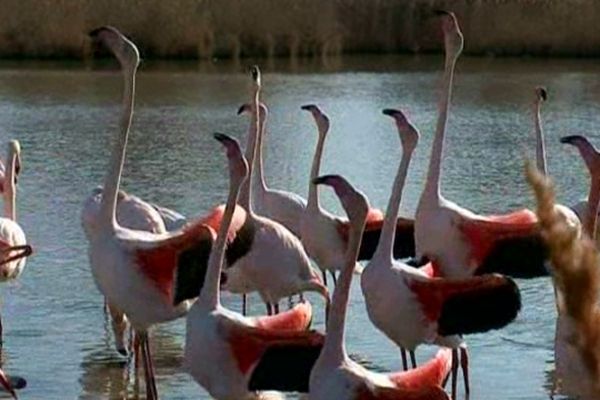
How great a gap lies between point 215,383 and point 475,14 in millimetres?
21930

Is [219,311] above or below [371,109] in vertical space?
above

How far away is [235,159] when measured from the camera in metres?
5.08

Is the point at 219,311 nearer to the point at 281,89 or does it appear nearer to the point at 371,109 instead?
the point at 371,109

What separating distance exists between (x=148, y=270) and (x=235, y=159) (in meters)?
0.71

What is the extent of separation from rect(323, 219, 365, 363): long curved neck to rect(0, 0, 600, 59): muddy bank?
827 inches

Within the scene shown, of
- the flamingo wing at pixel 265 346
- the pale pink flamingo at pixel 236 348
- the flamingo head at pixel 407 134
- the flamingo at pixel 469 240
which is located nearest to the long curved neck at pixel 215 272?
the pale pink flamingo at pixel 236 348

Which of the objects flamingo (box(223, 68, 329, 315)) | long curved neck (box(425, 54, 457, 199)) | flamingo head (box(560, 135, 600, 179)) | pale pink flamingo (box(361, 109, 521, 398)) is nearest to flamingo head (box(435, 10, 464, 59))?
long curved neck (box(425, 54, 457, 199))

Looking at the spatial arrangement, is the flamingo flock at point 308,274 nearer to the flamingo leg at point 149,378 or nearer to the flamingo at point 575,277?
the flamingo leg at point 149,378

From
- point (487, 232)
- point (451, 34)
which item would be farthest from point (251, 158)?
point (487, 232)

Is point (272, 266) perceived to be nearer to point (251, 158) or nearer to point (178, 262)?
point (251, 158)

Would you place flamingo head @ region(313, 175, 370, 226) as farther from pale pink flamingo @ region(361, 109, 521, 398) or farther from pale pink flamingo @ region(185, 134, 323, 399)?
pale pink flamingo @ region(361, 109, 521, 398)

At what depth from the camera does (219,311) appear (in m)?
4.92

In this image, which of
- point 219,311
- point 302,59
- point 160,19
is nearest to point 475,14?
point 302,59

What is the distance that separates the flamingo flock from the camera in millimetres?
4489
